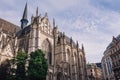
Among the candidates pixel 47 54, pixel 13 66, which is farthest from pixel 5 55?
pixel 47 54

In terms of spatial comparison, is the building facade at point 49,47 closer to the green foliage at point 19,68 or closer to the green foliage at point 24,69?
the green foliage at point 24,69

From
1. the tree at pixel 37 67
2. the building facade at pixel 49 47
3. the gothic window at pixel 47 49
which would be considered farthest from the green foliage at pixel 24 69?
the gothic window at pixel 47 49

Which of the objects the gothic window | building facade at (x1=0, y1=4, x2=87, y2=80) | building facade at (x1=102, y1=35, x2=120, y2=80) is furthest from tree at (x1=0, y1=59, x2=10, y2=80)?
building facade at (x1=102, y1=35, x2=120, y2=80)

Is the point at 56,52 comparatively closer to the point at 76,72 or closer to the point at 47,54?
the point at 47,54

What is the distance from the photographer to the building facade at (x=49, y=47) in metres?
34.2

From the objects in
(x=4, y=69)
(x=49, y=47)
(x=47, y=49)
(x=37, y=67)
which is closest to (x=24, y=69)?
(x=37, y=67)

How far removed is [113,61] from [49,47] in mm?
16230

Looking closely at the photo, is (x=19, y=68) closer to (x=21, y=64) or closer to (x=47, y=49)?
(x=21, y=64)

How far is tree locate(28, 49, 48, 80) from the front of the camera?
25505mm

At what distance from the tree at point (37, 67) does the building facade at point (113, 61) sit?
66.3 feet

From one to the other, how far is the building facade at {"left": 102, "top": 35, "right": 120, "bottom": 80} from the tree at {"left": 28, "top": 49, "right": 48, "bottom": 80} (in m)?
20.2

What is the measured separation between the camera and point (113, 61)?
4194 cm

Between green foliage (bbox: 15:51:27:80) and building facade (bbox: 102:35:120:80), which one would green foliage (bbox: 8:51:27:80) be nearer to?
green foliage (bbox: 15:51:27:80)

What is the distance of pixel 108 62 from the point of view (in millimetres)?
50406
